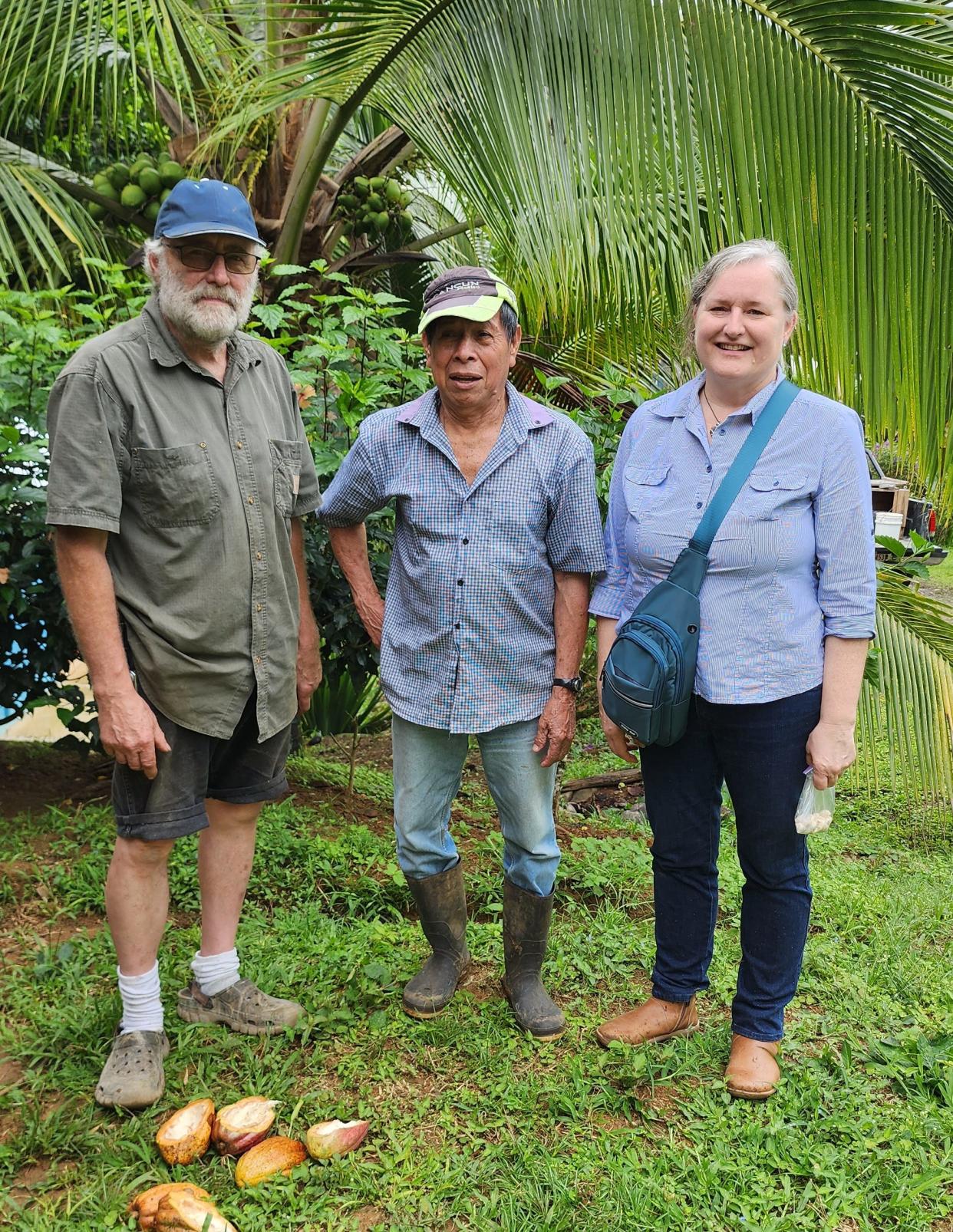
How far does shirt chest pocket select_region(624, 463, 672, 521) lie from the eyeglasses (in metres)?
1.10

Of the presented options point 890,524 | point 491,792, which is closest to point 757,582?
point 491,792

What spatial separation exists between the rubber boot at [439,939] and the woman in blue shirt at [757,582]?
2.30 ft

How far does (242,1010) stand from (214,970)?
0.43 ft

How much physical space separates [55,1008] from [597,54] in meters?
3.47

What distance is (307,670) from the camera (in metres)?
3.02

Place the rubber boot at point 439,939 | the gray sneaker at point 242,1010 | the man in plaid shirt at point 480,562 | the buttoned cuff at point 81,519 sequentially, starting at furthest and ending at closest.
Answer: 1. the rubber boot at point 439,939
2. the gray sneaker at point 242,1010
3. the man in plaid shirt at point 480,562
4. the buttoned cuff at point 81,519

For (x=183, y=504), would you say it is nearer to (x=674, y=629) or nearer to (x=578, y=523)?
(x=578, y=523)

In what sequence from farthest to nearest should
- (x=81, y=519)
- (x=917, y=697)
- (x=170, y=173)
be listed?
(x=170, y=173) < (x=917, y=697) < (x=81, y=519)

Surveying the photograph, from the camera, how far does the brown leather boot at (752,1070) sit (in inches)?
106

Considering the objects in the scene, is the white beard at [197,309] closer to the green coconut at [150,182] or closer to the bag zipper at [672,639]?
the bag zipper at [672,639]

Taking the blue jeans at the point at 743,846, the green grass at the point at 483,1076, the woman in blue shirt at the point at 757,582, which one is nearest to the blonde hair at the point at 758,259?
the woman in blue shirt at the point at 757,582

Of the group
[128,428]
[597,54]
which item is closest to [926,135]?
[597,54]

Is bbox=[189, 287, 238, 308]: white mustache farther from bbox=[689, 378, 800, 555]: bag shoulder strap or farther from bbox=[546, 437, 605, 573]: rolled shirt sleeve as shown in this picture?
bbox=[689, 378, 800, 555]: bag shoulder strap

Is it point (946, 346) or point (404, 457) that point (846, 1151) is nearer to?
point (404, 457)
